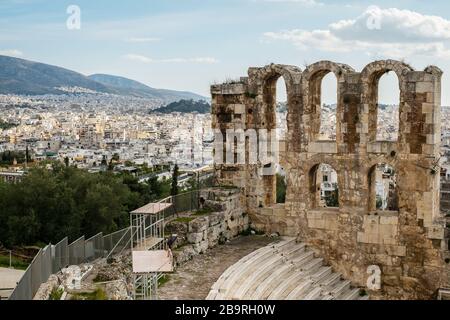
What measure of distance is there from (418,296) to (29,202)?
78.2 feet

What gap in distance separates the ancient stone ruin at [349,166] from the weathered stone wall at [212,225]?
69cm

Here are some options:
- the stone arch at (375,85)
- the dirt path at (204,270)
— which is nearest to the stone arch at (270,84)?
the stone arch at (375,85)

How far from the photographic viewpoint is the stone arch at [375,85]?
66.4ft

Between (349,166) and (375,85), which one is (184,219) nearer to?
(349,166)

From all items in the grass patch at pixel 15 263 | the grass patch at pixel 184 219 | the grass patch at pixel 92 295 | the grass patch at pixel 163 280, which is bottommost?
the grass patch at pixel 15 263

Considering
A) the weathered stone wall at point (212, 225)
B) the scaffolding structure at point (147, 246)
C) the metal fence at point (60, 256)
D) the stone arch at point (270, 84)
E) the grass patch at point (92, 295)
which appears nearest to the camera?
the grass patch at point (92, 295)

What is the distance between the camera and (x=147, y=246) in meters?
17.9

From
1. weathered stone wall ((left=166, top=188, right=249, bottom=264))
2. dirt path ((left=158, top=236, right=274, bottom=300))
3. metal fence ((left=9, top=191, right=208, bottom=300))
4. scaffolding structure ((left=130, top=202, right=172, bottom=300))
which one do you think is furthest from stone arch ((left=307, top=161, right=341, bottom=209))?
scaffolding structure ((left=130, top=202, right=172, bottom=300))

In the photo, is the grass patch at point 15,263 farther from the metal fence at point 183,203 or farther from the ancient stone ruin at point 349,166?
the ancient stone ruin at point 349,166

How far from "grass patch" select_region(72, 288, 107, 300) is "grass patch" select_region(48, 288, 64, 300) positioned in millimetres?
289

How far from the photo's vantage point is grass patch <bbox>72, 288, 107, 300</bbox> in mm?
13539

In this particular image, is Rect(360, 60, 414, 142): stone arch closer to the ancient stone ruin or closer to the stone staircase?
the ancient stone ruin
